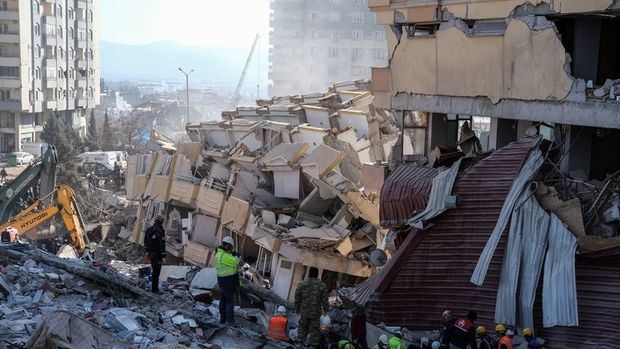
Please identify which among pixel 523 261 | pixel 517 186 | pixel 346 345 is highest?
pixel 517 186

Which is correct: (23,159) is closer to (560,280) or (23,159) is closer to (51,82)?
(51,82)

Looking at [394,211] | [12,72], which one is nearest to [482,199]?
[394,211]

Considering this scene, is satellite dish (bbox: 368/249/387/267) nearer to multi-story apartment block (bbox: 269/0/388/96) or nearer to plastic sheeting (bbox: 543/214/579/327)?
plastic sheeting (bbox: 543/214/579/327)

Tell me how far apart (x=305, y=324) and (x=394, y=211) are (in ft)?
6.50

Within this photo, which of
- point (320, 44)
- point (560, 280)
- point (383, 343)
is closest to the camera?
point (560, 280)

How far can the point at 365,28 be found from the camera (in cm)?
8425

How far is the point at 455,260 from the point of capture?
31.8ft

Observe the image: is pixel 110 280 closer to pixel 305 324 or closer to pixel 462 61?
pixel 305 324

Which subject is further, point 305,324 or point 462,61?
point 462,61

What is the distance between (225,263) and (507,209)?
3.59m

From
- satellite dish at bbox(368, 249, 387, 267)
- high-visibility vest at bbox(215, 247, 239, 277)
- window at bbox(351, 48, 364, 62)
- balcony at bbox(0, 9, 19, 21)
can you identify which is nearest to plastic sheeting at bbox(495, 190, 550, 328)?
satellite dish at bbox(368, 249, 387, 267)

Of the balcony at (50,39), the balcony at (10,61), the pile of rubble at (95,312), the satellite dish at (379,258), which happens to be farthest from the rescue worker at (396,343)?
the balcony at (50,39)

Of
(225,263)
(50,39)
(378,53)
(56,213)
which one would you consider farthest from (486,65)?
(378,53)

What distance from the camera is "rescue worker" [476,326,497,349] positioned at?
8.86m
